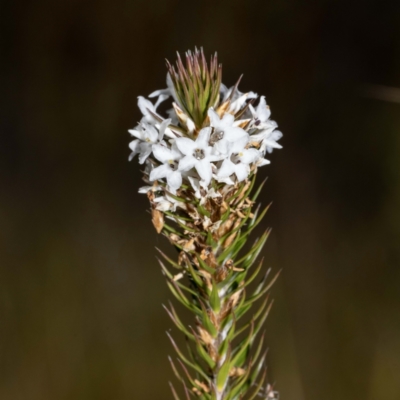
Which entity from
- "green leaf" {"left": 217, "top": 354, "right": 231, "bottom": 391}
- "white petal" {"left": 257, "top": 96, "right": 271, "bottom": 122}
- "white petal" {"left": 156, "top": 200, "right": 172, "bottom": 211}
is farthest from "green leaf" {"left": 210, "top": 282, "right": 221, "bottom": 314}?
"white petal" {"left": 257, "top": 96, "right": 271, "bottom": 122}

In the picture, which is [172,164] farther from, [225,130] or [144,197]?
[144,197]

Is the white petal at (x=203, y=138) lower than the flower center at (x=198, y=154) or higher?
higher

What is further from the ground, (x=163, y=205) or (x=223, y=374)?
(x=163, y=205)

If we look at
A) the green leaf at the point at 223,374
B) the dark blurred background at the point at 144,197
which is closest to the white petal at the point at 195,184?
the green leaf at the point at 223,374

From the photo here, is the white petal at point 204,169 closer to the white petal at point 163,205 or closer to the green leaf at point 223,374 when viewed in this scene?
the white petal at point 163,205

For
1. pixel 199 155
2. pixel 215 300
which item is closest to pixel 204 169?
pixel 199 155

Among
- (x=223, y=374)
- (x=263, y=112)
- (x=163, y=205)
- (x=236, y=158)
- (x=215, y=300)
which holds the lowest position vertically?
(x=223, y=374)
